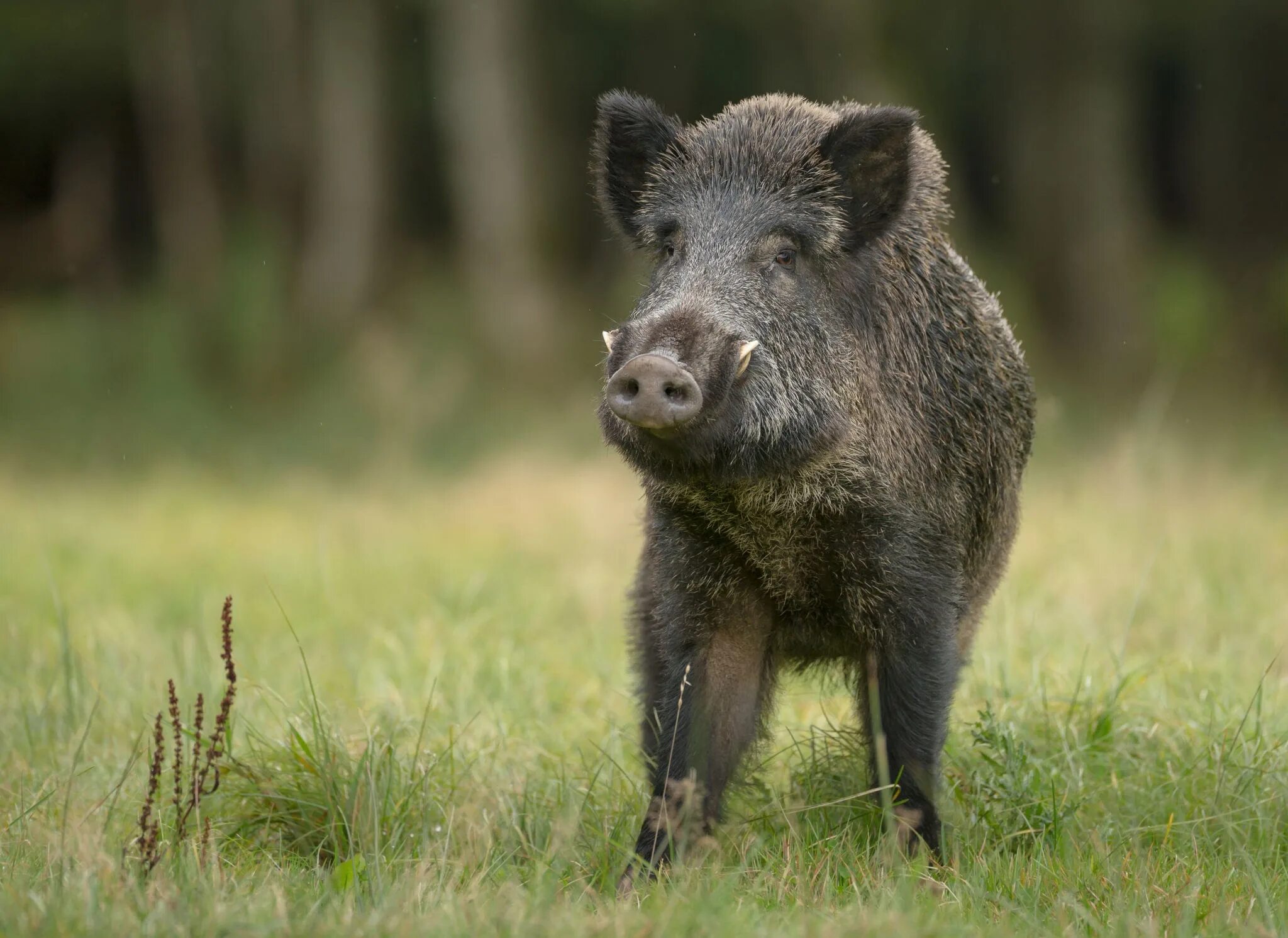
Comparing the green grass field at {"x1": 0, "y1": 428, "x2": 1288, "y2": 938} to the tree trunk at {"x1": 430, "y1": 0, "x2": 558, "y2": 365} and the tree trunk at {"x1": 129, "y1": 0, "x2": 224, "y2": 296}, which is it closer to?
the tree trunk at {"x1": 430, "y1": 0, "x2": 558, "y2": 365}

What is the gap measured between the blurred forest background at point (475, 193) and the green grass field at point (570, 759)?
5.85 m

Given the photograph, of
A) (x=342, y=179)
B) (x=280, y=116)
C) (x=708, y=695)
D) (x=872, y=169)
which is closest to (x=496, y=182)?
(x=342, y=179)

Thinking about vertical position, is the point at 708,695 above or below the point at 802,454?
below

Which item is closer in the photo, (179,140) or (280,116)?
(280,116)

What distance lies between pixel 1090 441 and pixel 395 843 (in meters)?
8.96

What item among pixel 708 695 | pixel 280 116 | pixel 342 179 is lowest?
pixel 708 695

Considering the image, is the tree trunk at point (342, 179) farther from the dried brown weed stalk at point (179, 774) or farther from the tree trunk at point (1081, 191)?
the dried brown weed stalk at point (179, 774)

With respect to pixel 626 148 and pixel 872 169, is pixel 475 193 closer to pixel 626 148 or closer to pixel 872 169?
pixel 626 148

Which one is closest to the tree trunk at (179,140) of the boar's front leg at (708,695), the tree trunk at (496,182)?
the tree trunk at (496,182)

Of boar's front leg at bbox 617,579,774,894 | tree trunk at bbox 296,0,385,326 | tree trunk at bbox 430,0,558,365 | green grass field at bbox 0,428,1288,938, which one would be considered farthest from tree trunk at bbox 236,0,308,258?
boar's front leg at bbox 617,579,774,894

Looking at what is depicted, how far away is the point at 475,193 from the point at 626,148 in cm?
1190

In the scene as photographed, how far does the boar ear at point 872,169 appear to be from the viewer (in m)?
4.09

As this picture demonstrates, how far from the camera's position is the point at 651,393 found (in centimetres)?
337

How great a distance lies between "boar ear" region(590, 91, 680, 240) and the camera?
433 centimetres
